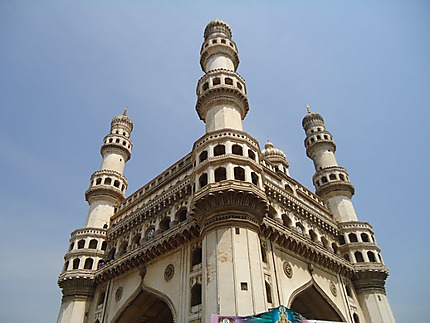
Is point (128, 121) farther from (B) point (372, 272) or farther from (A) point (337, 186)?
(B) point (372, 272)

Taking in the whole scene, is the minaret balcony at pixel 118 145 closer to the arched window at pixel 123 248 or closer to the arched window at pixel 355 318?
the arched window at pixel 123 248

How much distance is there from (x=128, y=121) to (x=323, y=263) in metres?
26.6

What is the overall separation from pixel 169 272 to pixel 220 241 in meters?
5.46

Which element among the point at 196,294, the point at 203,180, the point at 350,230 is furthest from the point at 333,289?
the point at 203,180

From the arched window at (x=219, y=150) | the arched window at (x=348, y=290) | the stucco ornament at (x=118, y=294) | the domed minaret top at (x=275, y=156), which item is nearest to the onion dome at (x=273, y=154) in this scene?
the domed minaret top at (x=275, y=156)

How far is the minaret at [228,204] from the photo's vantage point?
17406mm

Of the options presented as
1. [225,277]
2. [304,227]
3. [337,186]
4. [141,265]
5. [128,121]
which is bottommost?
[225,277]

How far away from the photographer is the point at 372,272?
2927 centimetres

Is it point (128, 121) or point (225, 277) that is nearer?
Answer: point (225, 277)

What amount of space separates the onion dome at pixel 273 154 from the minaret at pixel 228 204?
17.3 metres

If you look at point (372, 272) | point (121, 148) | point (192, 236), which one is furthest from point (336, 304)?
point (121, 148)

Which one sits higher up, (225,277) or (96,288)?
(96,288)

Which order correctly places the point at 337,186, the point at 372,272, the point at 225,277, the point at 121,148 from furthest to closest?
the point at 121,148, the point at 337,186, the point at 372,272, the point at 225,277

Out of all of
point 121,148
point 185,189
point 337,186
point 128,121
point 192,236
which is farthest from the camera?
point 128,121
